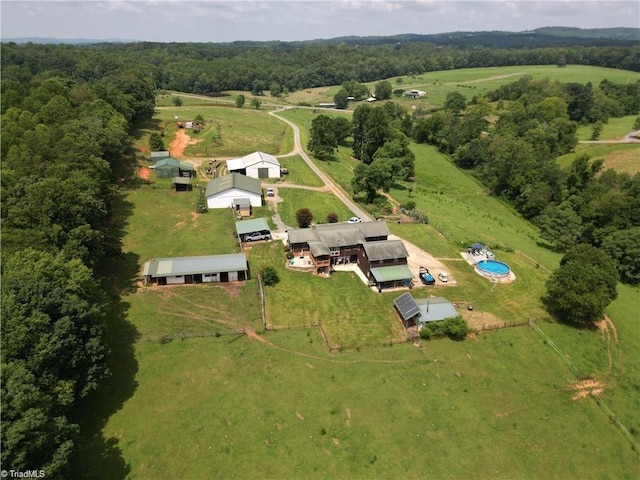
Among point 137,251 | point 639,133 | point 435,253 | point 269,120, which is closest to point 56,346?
point 137,251

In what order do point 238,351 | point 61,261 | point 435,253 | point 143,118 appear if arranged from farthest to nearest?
point 143,118 → point 435,253 → point 238,351 → point 61,261

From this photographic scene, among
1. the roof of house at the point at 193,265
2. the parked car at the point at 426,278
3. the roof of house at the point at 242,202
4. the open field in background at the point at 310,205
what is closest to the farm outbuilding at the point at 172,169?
the roof of house at the point at 242,202

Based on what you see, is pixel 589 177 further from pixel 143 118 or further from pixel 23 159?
pixel 143 118

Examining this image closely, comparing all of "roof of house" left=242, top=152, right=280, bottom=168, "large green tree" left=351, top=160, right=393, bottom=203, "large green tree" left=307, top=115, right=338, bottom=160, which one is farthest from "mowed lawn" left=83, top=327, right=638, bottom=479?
"large green tree" left=307, top=115, right=338, bottom=160

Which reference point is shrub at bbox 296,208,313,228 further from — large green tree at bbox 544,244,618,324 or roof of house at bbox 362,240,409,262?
large green tree at bbox 544,244,618,324

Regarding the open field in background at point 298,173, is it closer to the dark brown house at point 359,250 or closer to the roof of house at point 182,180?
the roof of house at point 182,180

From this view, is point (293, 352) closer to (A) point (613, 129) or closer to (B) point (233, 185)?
(B) point (233, 185)
